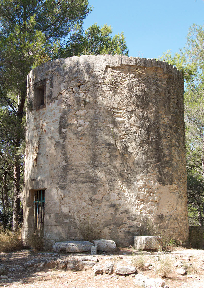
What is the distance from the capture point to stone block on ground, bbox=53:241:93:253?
22.9 ft

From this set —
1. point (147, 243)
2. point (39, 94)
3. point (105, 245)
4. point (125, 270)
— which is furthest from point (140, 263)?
point (39, 94)

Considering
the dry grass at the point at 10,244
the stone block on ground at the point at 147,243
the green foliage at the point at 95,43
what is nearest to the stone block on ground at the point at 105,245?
the stone block on ground at the point at 147,243

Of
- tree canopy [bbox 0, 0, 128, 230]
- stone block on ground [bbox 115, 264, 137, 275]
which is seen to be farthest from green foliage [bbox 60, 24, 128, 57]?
stone block on ground [bbox 115, 264, 137, 275]

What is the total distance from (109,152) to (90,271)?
9.33 feet

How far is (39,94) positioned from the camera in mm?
9328

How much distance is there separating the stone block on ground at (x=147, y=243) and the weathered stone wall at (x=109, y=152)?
281mm

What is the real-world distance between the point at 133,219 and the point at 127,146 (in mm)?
1670

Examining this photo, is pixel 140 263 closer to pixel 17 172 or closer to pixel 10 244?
pixel 10 244

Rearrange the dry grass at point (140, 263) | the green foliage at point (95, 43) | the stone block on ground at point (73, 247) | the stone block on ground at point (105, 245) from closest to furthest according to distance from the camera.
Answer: the dry grass at point (140, 263), the stone block on ground at point (73, 247), the stone block on ground at point (105, 245), the green foliage at point (95, 43)

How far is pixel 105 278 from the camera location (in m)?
5.68

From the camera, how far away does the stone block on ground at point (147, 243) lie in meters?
7.37

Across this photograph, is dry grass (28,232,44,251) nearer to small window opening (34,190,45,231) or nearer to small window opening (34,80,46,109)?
small window opening (34,190,45,231)

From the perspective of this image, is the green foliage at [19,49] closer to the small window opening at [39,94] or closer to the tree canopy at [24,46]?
the tree canopy at [24,46]

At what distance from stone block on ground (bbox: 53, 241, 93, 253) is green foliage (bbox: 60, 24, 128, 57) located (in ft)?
33.6
